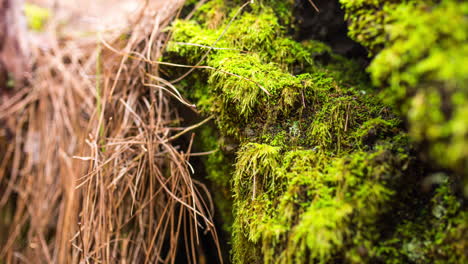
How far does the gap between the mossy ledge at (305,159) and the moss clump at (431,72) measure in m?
0.23

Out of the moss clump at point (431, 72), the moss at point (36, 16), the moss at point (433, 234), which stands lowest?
the moss at point (433, 234)

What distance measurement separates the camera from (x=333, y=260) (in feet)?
2.56

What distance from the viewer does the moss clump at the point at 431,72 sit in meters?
0.54

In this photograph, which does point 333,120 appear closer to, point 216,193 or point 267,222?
point 267,222

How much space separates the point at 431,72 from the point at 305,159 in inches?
17.9

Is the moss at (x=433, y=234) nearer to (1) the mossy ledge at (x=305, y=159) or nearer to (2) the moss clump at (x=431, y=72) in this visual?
(1) the mossy ledge at (x=305, y=159)

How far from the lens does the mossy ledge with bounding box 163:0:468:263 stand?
767mm

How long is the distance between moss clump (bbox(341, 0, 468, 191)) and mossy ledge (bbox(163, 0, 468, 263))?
0.23 m

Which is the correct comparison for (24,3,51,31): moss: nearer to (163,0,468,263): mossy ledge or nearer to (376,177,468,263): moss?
(163,0,468,263): mossy ledge

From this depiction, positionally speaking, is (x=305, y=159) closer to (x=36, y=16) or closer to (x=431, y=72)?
(x=431, y=72)

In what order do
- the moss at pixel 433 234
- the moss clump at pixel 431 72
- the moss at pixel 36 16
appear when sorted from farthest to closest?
the moss at pixel 36 16 < the moss at pixel 433 234 < the moss clump at pixel 431 72

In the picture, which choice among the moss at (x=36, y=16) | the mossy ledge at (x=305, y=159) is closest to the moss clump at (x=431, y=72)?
the mossy ledge at (x=305, y=159)

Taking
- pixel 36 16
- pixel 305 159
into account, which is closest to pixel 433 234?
pixel 305 159

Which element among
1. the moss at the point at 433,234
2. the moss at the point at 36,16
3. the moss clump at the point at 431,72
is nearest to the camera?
the moss clump at the point at 431,72
